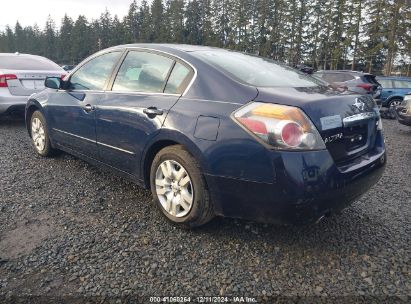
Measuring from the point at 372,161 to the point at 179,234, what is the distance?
5.33 feet

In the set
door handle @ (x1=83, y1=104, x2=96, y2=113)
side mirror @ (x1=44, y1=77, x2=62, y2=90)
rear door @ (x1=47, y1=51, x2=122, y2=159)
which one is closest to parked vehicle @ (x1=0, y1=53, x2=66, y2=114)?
rear door @ (x1=47, y1=51, x2=122, y2=159)

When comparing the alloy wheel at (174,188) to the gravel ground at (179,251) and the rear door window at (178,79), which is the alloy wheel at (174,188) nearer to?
the gravel ground at (179,251)

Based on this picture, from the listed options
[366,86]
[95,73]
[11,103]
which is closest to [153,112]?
[95,73]

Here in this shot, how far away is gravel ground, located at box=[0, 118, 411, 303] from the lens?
2.20 m

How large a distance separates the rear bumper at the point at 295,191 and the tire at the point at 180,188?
0.12 meters

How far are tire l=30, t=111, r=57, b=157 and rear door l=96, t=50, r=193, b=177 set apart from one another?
146 centimetres

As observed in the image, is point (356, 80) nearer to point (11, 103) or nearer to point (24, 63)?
point (24, 63)

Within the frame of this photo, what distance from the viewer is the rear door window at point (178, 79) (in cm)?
285

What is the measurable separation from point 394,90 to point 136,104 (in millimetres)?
14301

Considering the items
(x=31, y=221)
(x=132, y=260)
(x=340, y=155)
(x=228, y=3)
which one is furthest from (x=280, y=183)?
(x=228, y=3)

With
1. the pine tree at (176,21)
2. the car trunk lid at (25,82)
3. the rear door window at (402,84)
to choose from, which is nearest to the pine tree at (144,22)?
the pine tree at (176,21)

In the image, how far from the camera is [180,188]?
2.79 m

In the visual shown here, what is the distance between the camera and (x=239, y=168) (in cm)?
236

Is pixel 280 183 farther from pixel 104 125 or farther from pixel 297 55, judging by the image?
pixel 297 55
